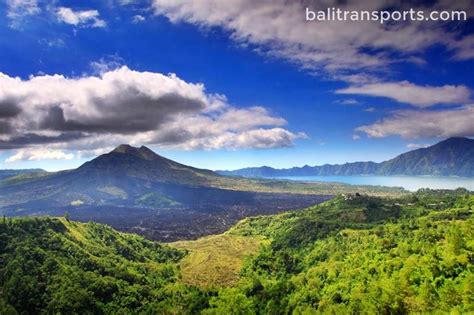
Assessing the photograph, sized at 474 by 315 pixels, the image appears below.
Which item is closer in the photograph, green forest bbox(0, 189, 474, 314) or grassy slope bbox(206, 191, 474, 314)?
grassy slope bbox(206, 191, 474, 314)

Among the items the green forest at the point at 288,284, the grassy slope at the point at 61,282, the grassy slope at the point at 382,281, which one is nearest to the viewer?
the grassy slope at the point at 382,281

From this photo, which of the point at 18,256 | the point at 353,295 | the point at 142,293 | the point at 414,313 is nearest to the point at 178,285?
the point at 142,293

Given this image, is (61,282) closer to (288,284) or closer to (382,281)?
(288,284)

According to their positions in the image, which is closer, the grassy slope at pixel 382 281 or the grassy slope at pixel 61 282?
the grassy slope at pixel 382 281

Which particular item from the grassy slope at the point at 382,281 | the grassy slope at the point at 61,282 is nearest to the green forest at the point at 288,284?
the grassy slope at the point at 382,281

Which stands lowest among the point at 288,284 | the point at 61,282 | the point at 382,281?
the point at 288,284

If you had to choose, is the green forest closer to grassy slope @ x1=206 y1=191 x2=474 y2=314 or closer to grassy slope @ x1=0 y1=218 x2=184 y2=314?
grassy slope @ x1=206 y1=191 x2=474 y2=314

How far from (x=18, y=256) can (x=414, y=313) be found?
156238 millimetres

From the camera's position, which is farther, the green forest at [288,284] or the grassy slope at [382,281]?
the green forest at [288,284]

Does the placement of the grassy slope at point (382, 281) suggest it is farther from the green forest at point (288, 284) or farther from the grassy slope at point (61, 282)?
the grassy slope at point (61, 282)

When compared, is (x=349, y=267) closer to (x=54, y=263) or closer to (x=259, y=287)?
(x=259, y=287)

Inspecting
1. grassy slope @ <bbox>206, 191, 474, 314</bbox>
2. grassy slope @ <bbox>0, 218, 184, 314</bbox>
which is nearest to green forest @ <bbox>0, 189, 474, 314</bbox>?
grassy slope @ <bbox>206, 191, 474, 314</bbox>

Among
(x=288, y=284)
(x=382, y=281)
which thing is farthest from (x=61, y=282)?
(x=382, y=281)

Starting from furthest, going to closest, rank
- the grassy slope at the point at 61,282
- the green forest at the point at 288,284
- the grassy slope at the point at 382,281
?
the grassy slope at the point at 61,282
the green forest at the point at 288,284
the grassy slope at the point at 382,281
